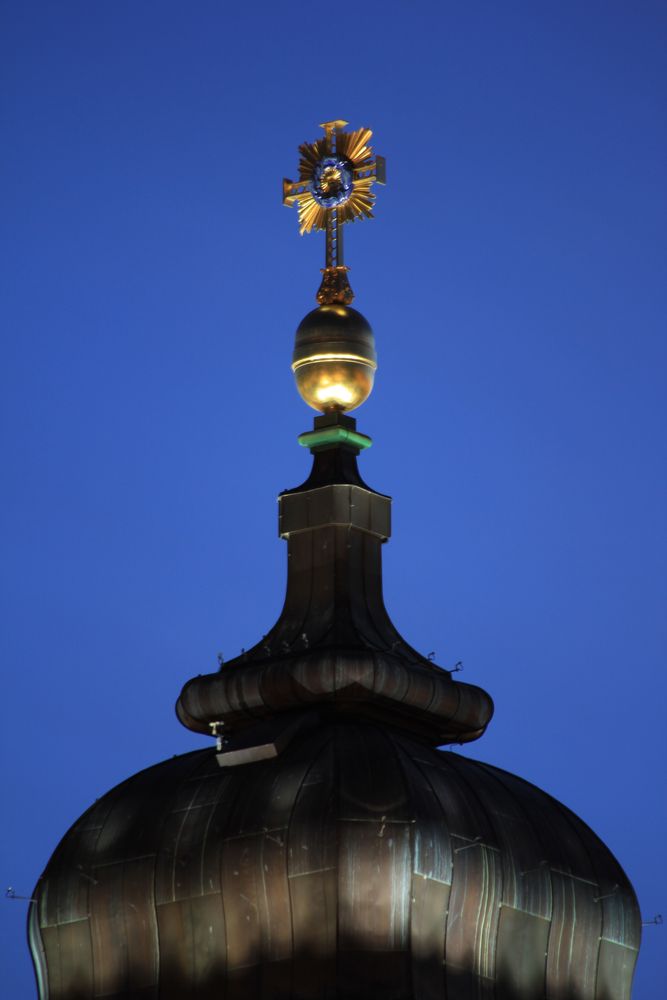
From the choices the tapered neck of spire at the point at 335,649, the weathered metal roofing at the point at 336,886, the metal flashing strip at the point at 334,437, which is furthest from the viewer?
the metal flashing strip at the point at 334,437

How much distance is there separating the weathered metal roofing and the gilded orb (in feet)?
24.9

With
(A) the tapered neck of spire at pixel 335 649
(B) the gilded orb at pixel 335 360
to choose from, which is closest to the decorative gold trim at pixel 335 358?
(B) the gilded orb at pixel 335 360

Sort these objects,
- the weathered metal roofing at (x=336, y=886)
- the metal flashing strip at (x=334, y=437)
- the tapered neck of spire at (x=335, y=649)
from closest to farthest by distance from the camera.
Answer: the weathered metal roofing at (x=336, y=886) → the tapered neck of spire at (x=335, y=649) → the metal flashing strip at (x=334, y=437)

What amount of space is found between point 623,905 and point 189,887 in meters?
8.89

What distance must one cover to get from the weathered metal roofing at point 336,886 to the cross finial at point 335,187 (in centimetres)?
1063

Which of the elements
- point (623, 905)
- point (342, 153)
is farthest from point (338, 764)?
point (342, 153)

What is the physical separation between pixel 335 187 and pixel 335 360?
13.1ft

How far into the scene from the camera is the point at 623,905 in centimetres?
7725

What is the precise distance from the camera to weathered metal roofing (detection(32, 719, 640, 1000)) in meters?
72.1

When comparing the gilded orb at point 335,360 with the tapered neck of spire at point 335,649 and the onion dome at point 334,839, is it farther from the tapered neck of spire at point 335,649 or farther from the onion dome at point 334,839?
the tapered neck of spire at point 335,649

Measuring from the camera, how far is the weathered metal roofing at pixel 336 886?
7206 cm

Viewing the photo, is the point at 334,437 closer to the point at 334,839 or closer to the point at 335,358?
the point at 335,358

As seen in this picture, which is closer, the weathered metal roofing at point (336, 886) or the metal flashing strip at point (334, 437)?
the weathered metal roofing at point (336, 886)

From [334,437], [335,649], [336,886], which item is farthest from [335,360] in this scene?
[336,886]
